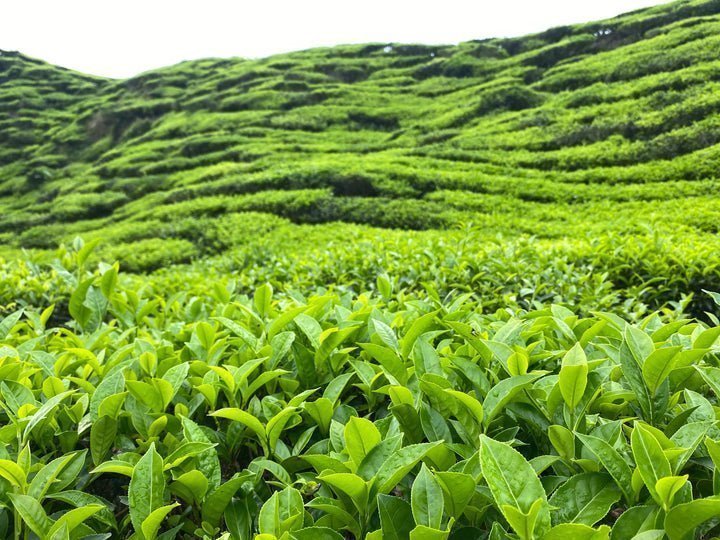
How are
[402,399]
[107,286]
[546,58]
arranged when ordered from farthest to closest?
1. [546,58]
2. [107,286]
3. [402,399]

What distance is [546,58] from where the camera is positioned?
2228 cm

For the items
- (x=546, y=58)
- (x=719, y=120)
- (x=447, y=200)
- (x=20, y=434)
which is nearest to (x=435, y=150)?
(x=447, y=200)

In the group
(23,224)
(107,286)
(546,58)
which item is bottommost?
(23,224)

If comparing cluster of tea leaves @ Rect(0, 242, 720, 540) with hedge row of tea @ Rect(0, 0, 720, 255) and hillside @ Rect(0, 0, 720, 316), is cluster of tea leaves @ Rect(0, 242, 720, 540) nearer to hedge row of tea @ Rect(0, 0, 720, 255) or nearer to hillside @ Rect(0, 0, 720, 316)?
hillside @ Rect(0, 0, 720, 316)

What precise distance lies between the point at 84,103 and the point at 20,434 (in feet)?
127

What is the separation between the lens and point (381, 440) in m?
1.10

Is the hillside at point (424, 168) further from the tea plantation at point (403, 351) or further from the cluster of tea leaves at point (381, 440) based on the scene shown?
the cluster of tea leaves at point (381, 440)

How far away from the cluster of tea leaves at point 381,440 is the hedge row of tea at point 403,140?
6.40m

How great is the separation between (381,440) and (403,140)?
18.0m

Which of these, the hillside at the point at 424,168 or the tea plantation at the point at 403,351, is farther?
the hillside at the point at 424,168

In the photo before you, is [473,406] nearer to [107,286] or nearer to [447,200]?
[107,286]

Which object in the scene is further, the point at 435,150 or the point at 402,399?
the point at 435,150

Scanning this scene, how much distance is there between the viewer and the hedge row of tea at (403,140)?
34.4 ft

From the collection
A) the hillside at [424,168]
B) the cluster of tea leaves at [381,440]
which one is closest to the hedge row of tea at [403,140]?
the hillside at [424,168]
